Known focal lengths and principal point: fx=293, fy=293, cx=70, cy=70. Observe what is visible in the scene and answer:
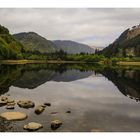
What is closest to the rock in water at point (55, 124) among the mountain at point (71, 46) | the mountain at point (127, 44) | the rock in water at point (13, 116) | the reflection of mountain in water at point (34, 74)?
the rock in water at point (13, 116)

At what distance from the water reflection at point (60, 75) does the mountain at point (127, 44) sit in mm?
1222

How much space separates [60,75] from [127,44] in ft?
19.6

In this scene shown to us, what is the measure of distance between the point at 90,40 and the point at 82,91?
2684 millimetres

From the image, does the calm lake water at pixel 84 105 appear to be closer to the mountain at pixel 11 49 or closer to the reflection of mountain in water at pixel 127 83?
the reflection of mountain in water at pixel 127 83

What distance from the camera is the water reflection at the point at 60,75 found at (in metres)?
11.8

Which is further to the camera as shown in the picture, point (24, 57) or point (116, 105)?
point (24, 57)

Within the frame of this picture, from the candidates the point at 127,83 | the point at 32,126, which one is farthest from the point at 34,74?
the point at 32,126

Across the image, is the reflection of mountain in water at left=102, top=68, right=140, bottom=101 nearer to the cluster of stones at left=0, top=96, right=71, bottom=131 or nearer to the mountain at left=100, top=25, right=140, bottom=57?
the mountain at left=100, top=25, right=140, bottom=57

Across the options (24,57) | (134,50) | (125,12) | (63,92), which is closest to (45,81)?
(24,57)

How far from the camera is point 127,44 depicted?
10469mm

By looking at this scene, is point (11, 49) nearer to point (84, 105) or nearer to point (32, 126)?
point (84, 105)
